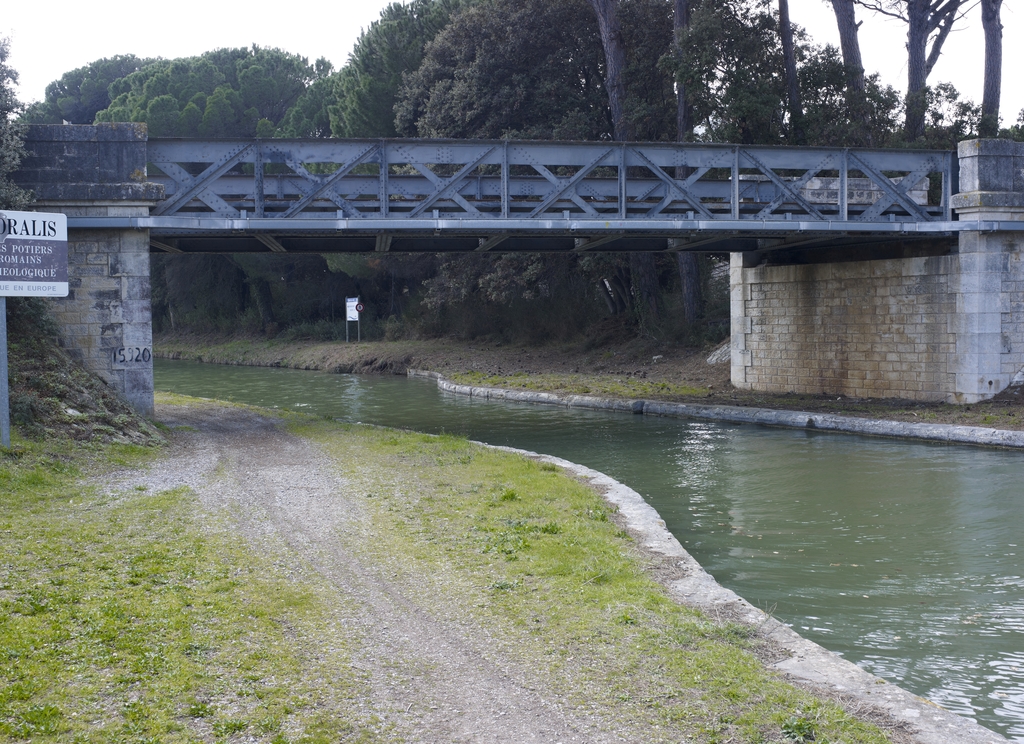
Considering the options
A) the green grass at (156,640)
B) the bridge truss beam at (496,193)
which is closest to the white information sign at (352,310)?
the bridge truss beam at (496,193)

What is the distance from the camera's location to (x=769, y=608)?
7.16 metres

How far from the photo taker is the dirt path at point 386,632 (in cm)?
450

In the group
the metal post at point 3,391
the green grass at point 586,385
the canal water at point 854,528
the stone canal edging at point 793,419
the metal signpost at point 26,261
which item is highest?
the metal signpost at point 26,261

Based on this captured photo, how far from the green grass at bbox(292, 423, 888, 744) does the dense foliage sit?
14.3 m

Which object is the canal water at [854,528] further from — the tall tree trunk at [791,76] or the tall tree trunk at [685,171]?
the tall tree trunk at [791,76]

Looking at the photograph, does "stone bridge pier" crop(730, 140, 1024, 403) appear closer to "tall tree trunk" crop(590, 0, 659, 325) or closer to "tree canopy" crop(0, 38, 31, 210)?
"tall tree trunk" crop(590, 0, 659, 325)

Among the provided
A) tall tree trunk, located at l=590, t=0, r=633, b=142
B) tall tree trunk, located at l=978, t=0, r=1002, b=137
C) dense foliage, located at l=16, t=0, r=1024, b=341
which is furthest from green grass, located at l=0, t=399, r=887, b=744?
tall tree trunk, located at l=590, t=0, r=633, b=142

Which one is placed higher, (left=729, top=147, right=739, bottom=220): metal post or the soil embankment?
(left=729, top=147, right=739, bottom=220): metal post

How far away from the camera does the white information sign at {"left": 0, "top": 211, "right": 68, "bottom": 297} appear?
10.9m

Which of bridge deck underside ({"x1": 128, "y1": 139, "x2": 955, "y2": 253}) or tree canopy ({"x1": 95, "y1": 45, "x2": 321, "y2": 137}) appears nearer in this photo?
bridge deck underside ({"x1": 128, "y1": 139, "x2": 955, "y2": 253})

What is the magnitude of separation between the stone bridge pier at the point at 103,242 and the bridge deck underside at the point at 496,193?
55 cm

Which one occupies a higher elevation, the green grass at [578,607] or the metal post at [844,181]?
the metal post at [844,181]

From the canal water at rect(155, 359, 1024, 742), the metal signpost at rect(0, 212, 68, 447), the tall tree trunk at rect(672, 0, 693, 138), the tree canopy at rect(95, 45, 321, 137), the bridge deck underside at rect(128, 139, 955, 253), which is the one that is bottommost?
the canal water at rect(155, 359, 1024, 742)

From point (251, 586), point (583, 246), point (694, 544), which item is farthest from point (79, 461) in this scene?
point (583, 246)
